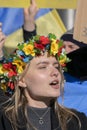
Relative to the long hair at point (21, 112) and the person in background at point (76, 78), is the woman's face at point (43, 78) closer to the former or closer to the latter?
the long hair at point (21, 112)

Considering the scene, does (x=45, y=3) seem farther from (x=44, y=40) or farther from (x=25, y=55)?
(x=25, y=55)

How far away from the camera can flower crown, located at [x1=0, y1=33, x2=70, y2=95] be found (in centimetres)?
273

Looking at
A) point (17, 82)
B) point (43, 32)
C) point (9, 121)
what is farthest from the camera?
point (43, 32)

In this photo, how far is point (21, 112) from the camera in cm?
259

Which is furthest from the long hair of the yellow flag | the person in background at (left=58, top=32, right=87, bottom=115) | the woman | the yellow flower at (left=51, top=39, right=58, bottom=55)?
the person in background at (left=58, top=32, right=87, bottom=115)

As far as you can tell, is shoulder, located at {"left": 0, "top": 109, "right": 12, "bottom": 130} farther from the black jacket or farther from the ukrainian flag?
the ukrainian flag

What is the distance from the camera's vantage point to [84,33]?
256cm

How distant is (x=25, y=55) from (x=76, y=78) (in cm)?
67

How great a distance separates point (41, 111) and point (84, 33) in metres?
0.48

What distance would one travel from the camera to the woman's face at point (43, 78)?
2.55 metres

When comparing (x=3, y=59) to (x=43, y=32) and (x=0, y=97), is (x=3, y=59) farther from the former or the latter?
(x=43, y=32)

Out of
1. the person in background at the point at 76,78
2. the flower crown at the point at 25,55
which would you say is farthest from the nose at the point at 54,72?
the person in background at the point at 76,78

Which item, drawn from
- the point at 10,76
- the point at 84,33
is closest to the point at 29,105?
the point at 10,76

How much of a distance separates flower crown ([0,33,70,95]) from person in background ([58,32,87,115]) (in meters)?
0.44
